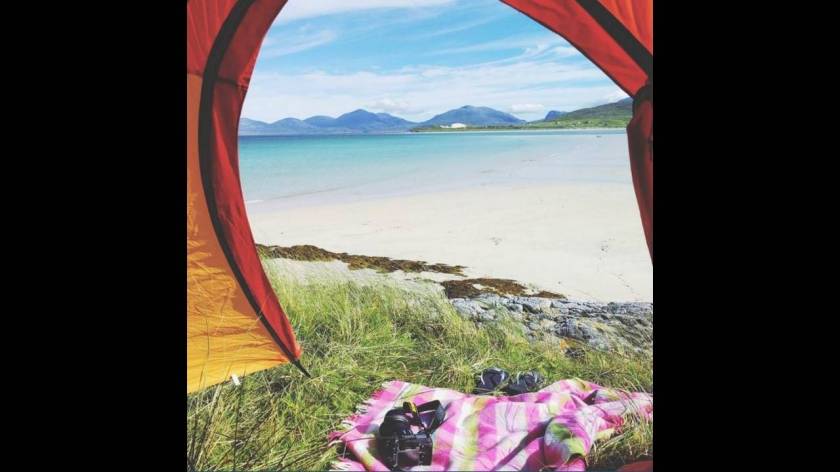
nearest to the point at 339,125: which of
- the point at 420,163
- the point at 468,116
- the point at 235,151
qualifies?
the point at 420,163

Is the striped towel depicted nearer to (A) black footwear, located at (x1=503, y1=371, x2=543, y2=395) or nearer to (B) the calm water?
(A) black footwear, located at (x1=503, y1=371, x2=543, y2=395)

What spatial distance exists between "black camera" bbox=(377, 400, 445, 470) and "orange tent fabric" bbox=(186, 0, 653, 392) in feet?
1.55

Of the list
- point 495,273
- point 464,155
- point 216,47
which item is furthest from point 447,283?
point 464,155

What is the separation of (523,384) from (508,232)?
3.76m

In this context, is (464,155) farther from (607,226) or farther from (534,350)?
(534,350)

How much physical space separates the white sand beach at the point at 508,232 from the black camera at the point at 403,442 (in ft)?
5.73

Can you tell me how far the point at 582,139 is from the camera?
10.9 m

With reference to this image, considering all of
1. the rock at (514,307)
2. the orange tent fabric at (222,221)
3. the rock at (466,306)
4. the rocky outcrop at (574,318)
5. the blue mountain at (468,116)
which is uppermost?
the blue mountain at (468,116)

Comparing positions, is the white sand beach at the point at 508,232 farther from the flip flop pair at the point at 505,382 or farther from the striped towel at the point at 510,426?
the striped towel at the point at 510,426

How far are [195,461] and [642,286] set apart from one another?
9.37 feet

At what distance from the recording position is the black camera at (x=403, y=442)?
5.08 feet

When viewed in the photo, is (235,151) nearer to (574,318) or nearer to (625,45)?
(625,45)

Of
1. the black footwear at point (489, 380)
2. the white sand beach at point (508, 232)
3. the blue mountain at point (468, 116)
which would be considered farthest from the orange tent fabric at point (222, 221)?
the blue mountain at point (468, 116)

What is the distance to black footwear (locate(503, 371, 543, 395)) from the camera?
1.93 metres
